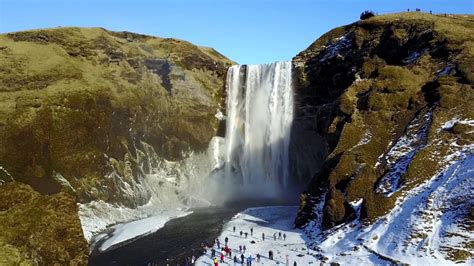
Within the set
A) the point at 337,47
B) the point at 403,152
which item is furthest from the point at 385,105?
the point at 337,47

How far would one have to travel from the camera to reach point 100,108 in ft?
233

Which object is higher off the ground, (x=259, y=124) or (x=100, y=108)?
(x=100, y=108)

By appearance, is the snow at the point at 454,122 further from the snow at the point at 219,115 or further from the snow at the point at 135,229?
the snow at the point at 219,115

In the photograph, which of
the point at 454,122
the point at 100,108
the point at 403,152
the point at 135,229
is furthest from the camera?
the point at 100,108

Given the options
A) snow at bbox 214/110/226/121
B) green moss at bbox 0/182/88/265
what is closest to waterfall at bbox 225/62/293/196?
snow at bbox 214/110/226/121

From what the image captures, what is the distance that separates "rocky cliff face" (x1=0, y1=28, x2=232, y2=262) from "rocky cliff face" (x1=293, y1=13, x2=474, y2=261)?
25.6 m

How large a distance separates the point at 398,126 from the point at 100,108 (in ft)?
147

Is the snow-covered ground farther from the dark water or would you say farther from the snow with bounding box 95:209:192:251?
the snow with bounding box 95:209:192:251

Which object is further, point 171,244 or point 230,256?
point 171,244

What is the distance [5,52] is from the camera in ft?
237

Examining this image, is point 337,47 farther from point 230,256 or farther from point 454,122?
point 230,256

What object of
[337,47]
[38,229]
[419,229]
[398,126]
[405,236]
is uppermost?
[337,47]

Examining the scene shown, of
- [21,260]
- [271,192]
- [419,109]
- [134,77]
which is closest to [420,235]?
[419,109]

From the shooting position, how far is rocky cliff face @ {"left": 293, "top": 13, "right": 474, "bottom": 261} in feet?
152
